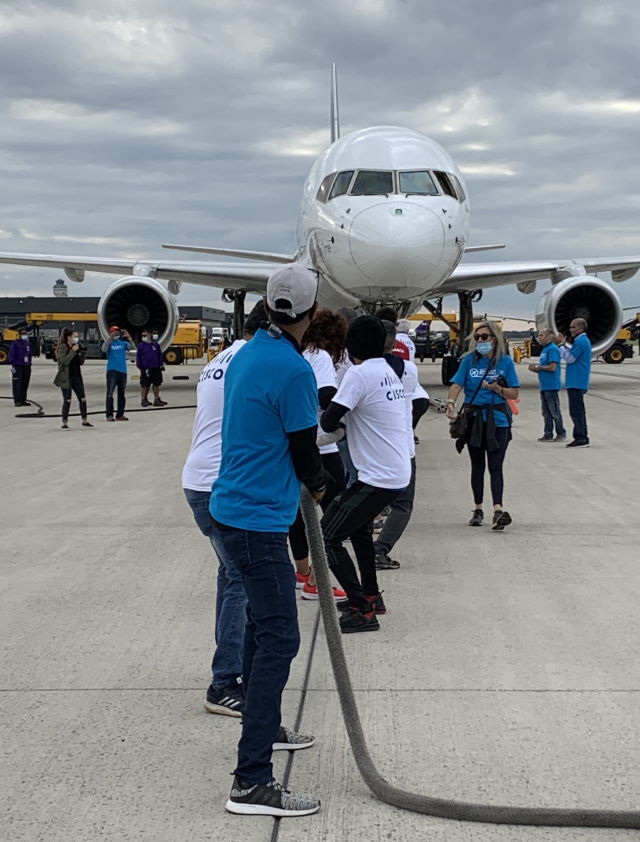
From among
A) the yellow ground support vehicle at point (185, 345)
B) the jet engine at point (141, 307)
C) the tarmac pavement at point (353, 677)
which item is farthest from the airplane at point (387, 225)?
the yellow ground support vehicle at point (185, 345)

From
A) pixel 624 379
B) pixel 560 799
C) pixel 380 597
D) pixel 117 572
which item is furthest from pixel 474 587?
pixel 624 379

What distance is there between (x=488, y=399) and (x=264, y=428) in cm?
459

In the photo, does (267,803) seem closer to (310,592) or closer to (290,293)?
(290,293)

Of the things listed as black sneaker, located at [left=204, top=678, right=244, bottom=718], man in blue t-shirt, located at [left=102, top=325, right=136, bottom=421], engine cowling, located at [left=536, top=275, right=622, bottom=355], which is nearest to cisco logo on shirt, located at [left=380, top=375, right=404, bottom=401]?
black sneaker, located at [left=204, top=678, right=244, bottom=718]

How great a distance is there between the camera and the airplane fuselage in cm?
1398

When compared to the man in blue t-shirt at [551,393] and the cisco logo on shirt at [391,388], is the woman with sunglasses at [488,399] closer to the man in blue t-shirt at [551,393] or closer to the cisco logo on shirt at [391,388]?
the cisco logo on shirt at [391,388]

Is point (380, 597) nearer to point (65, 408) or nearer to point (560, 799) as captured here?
point (560, 799)

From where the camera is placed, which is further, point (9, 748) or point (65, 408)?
point (65, 408)

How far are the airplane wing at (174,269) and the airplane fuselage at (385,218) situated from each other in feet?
17.7

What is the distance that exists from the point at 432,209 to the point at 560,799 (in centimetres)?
1223

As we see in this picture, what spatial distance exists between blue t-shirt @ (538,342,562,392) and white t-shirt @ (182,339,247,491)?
9345 millimetres

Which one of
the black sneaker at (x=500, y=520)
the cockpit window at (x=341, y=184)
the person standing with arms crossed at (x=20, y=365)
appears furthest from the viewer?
the person standing with arms crossed at (x=20, y=365)

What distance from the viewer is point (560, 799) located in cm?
308

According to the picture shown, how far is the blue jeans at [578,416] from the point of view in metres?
12.4
